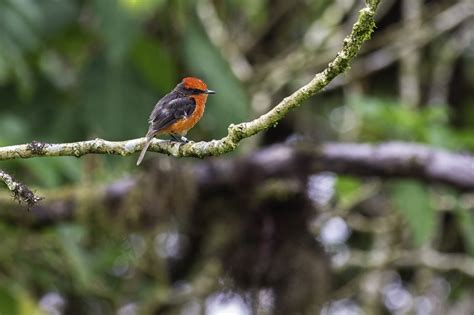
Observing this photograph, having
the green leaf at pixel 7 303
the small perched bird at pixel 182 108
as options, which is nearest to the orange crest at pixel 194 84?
the small perched bird at pixel 182 108

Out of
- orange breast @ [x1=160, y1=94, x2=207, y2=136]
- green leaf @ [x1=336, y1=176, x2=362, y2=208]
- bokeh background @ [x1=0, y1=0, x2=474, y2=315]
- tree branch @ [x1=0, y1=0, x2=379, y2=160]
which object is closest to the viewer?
tree branch @ [x1=0, y1=0, x2=379, y2=160]

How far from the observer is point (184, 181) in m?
5.70

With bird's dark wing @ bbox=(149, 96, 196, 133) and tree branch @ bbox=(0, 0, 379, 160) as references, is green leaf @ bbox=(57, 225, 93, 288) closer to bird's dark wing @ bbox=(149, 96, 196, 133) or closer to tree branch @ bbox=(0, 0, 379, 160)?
bird's dark wing @ bbox=(149, 96, 196, 133)

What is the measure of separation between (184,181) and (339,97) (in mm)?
2817

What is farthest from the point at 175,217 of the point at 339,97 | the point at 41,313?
the point at 339,97

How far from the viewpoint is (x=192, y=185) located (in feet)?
18.9

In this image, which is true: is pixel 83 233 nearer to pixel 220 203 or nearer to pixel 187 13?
pixel 220 203

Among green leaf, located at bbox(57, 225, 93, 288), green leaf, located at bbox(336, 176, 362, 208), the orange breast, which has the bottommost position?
the orange breast

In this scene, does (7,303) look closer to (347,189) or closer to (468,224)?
(347,189)

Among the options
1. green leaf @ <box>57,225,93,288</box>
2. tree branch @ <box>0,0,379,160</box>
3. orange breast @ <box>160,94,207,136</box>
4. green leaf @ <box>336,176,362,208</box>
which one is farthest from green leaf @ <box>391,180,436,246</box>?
tree branch @ <box>0,0,379,160</box>

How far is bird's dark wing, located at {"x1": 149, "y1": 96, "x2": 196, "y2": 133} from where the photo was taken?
3.45m

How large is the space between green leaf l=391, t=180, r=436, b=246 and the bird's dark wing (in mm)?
2278

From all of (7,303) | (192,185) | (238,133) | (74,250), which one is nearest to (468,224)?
(192,185)

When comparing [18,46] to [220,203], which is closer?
[18,46]
